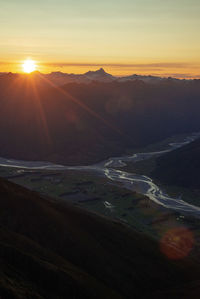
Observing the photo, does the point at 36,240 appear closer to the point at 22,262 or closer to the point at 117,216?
the point at 22,262

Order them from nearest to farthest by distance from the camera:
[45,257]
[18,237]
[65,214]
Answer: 1. [45,257]
2. [18,237]
3. [65,214]

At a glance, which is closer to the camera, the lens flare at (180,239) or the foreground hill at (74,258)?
the foreground hill at (74,258)

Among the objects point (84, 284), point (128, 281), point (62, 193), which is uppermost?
point (84, 284)

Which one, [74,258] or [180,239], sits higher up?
[74,258]

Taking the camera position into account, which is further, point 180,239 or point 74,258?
point 180,239

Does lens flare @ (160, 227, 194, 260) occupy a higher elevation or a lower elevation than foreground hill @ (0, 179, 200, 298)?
lower

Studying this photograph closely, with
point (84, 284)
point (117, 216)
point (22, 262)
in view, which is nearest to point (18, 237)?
point (22, 262)

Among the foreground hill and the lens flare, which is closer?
the foreground hill

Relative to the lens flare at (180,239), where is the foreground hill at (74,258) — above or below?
above
